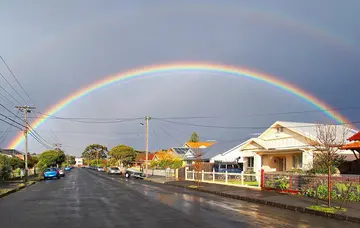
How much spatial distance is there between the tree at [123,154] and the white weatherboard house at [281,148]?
7004 centimetres

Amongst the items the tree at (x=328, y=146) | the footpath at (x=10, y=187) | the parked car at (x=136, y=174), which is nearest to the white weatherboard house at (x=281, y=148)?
the tree at (x=328, y=146)

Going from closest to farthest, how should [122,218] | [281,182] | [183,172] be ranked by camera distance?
[122,218]
[281,182]
[183,172]

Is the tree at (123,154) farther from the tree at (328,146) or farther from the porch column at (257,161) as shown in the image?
the tree at (328,146)

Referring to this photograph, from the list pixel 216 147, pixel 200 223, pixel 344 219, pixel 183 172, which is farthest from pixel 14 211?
pixel 216 147

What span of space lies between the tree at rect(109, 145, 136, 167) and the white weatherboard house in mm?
70040

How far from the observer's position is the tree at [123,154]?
108062 mm

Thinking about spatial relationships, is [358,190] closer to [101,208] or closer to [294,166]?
[101,208]

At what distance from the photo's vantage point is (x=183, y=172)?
46.0 metres

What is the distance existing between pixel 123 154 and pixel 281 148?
77.6 m

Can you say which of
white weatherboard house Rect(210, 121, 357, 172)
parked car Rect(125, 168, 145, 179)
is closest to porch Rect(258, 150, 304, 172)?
white weatherboard house Rect(210, 121, 357, 172)

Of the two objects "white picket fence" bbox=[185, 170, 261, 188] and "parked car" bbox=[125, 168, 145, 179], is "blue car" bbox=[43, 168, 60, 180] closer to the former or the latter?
"parked car" bbox=[125, 168, 145, 179]

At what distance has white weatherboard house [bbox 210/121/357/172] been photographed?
32.9 metres

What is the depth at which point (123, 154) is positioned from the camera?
354 feet

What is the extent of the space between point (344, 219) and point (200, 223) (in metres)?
5.54
